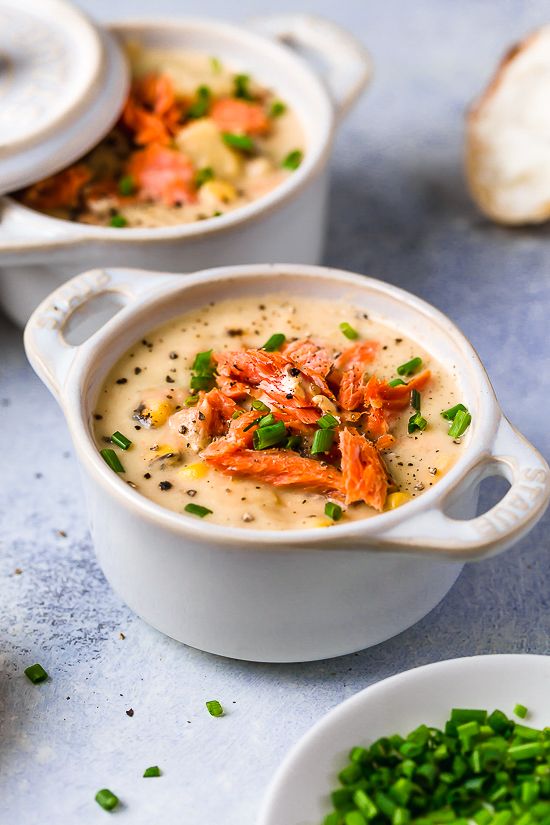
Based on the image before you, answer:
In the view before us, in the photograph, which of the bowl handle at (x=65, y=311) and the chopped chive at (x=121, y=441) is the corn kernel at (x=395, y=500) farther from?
the bowl handle at (x=65, y=311)

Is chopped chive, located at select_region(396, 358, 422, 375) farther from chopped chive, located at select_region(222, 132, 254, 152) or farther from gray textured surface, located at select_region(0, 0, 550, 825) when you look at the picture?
chopped chive, located at select_region(222, 132, 254, 152)

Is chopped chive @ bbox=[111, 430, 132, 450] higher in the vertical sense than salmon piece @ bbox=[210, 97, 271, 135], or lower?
higher

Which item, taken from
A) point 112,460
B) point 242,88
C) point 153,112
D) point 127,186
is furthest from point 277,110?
point 112,460

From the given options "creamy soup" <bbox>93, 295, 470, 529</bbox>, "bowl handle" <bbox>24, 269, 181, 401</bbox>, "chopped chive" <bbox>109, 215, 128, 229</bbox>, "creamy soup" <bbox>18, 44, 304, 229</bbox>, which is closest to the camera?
"creamy soup" <bbox>93, 295, 470, 529</bbox>

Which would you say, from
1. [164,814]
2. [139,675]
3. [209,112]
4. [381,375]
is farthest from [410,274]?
[164,814]

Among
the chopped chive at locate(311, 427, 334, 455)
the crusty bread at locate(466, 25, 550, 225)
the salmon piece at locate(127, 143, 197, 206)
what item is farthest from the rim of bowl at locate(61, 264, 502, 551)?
the crusty bread at locate(466, 25, 550, 225)

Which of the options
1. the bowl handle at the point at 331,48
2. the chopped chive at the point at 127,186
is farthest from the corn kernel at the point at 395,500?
the bowl handle at the point at 331,48

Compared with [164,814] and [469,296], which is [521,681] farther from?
[469,296]
